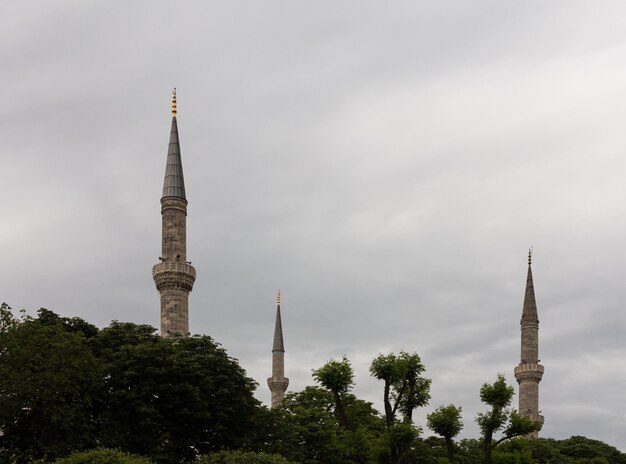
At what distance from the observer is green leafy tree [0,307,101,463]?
3800 centimetres

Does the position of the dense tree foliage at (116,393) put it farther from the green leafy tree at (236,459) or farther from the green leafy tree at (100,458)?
the green leafy tree at (100,458)

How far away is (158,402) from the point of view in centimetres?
4372

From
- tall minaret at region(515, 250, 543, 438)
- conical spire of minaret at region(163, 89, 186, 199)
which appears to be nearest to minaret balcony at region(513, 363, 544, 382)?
tall minaret at region(515, 250, 543, 438)

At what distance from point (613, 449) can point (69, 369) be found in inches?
2752

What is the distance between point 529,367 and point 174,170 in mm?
43636

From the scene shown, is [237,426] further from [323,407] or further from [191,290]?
[323,407]

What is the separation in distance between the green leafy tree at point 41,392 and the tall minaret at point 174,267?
60.2 feet

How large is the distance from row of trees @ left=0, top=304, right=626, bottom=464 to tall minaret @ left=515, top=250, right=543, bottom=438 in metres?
40.8

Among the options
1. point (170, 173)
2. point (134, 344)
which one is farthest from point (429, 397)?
point (170, 173)

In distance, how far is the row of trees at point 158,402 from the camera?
38469 millimetres

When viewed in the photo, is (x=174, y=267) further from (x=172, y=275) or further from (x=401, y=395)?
Result: (x=401, y=395)

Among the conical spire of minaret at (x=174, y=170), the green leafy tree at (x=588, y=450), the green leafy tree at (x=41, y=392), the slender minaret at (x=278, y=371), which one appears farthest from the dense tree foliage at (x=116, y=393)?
the green leafy tree at (x=588, y=450)

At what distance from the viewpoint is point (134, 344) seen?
45.8 metres

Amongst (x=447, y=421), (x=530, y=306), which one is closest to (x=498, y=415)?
(x=447, y=421)
